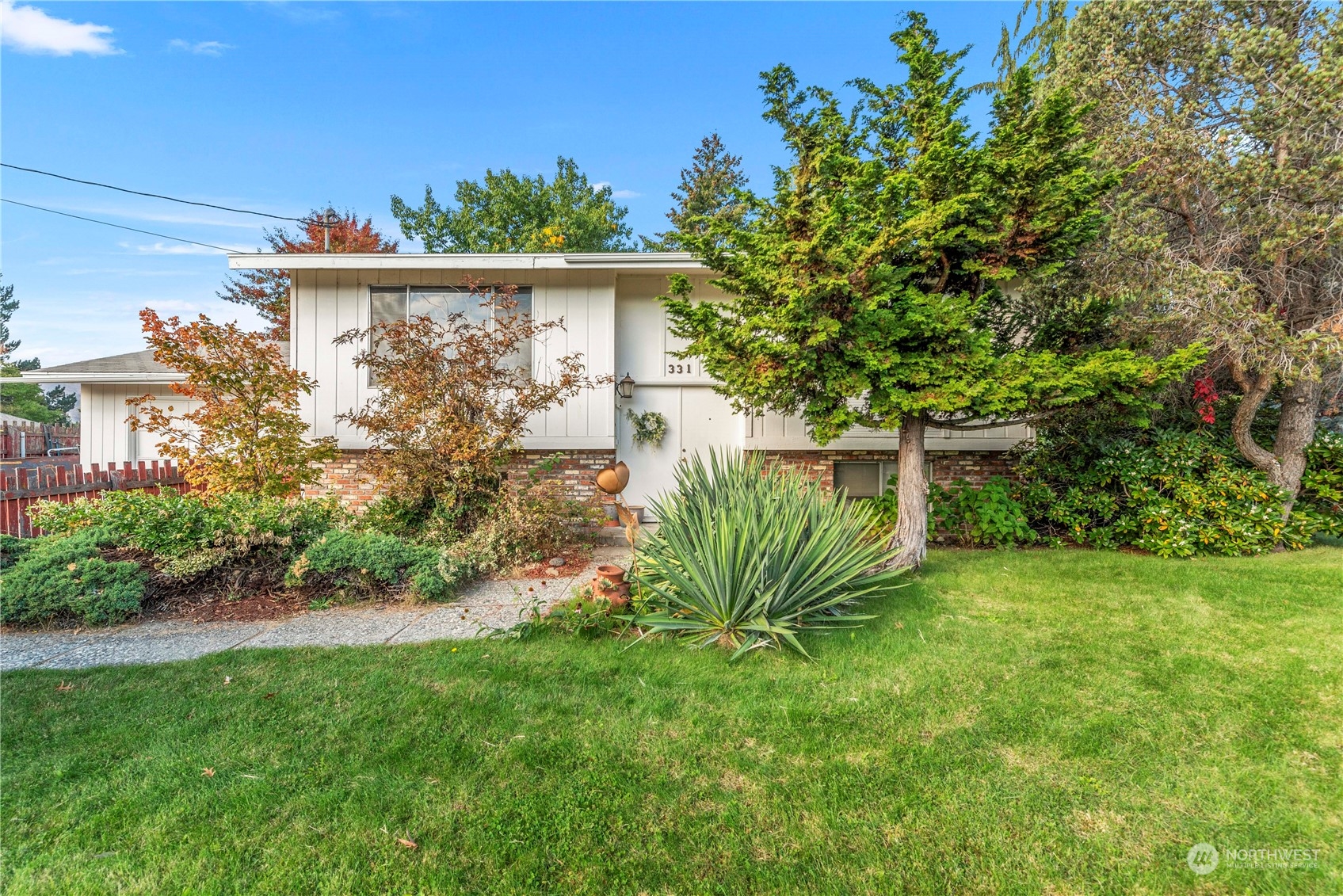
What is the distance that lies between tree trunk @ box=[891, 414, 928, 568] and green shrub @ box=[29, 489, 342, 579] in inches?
219

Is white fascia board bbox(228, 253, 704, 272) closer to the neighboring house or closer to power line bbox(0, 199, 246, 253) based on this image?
the neighboring house

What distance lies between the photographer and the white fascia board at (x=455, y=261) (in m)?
6.64

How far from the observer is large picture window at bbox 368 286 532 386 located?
23.3 ft

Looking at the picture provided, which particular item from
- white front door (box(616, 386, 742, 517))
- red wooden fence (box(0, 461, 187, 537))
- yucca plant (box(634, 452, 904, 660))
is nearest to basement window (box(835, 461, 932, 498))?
white front door (box(616, 386, 742, 517))

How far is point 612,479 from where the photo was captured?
23.2ft

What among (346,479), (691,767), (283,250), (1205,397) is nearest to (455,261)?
(346,479)

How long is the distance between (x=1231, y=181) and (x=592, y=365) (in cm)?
686

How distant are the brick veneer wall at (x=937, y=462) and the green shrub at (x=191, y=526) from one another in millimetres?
5592

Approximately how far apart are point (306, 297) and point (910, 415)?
24.6ft

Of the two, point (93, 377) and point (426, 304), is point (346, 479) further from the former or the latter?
point (93, 377)

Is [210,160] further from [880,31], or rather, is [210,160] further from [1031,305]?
[1031,305]

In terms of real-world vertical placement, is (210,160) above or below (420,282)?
above

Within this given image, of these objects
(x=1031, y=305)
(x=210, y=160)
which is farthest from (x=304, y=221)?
(x=1031, y=305)

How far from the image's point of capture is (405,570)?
15.7 ft
